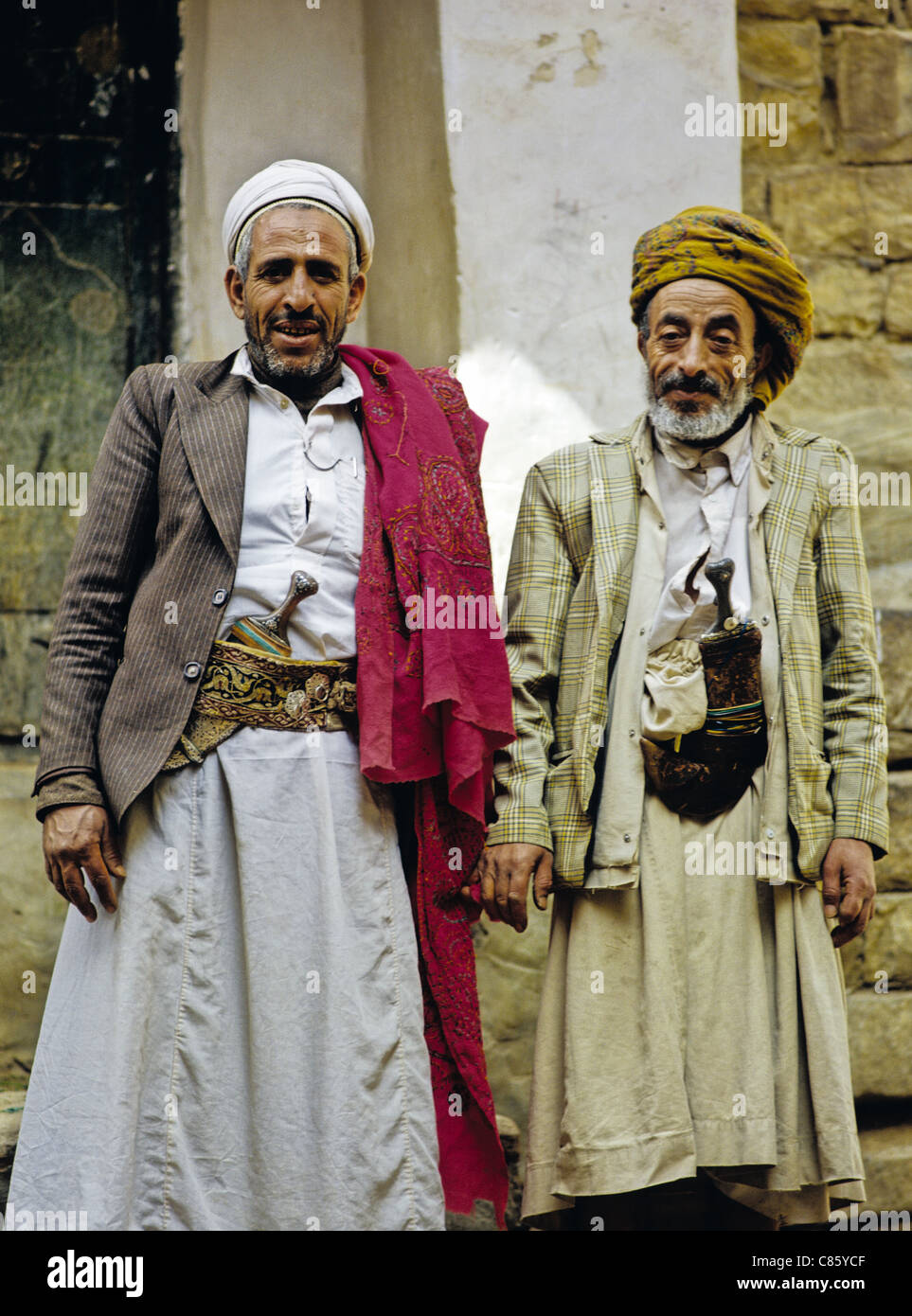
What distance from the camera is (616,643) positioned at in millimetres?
3098

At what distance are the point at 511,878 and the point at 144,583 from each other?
88 centimetres

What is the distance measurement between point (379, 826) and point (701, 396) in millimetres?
1092

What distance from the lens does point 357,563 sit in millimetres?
2896

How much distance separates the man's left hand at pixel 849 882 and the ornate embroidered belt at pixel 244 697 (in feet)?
3.45

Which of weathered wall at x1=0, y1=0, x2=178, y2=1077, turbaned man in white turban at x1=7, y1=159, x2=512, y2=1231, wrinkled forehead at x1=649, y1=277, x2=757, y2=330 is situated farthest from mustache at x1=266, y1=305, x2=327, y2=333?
weathered wall at x1=0, y1=0, x2=178, y2=1077

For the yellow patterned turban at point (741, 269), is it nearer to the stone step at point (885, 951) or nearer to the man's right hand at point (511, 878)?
the man's right hand at point (511, 878)

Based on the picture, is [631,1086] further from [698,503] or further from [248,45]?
[248,45]

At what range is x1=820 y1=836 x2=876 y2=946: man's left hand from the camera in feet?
9.87

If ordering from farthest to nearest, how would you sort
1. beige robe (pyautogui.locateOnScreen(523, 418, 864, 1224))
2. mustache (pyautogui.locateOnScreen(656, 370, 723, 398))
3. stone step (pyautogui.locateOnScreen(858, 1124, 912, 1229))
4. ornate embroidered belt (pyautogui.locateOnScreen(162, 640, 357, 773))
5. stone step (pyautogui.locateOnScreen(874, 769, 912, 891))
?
stone step (pyautogui.locateOnScreen(874, 769, 912, 891)), stone step (pyautogui.locateOnScreen(858, 1124, 912, 1229)), mustache (pyautogui.locateOnScreen(656, 370, 723, 398)), beige robe (pyautogui.locateOnScreen(523, 418, 864, 1224)), ornate embroidered belt (pyautogui.locateOnScreen(162, 640, 357, 773))

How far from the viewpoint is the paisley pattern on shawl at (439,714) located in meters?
2.83

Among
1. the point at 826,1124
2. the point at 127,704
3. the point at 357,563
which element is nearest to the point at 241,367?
the point at 357,563

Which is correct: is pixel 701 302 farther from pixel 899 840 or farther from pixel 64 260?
pixel 64 260

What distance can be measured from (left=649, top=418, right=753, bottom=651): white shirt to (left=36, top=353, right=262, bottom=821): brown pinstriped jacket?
0.88 m

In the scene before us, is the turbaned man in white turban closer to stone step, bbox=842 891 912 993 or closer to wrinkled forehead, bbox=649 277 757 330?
wrinkled forehead, bbox=649 277 757 330
